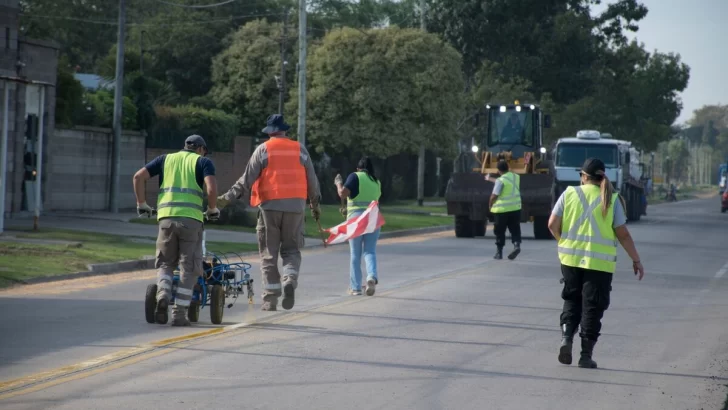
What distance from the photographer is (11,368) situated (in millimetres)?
9445

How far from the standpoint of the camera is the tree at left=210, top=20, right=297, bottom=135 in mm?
51469

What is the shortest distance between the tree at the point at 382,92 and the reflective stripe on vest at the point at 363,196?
28.7 m

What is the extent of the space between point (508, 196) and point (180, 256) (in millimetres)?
11058

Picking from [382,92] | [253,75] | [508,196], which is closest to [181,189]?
[508,196]

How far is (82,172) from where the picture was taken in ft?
108

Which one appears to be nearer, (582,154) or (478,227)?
(478,227)

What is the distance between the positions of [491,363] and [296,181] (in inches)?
150

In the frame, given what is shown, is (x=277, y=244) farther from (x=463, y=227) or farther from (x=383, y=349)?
(x=463, y=227)

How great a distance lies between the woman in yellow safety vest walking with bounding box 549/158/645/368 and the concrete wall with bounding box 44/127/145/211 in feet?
74.0

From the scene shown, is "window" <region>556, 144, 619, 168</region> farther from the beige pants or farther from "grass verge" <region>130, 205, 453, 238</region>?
the beige pants

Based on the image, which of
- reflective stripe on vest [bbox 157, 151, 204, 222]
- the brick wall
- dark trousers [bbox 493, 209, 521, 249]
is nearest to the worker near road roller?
reflective stripe on vest [bbox 157, 151, 204, 222]

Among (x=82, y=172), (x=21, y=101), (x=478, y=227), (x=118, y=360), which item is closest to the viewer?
(x=118, y=360)

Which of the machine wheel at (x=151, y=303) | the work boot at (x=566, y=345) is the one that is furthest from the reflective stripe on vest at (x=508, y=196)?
Result: the work boot at (x=566, y=345)

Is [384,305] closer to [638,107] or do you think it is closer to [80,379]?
[80,379]
